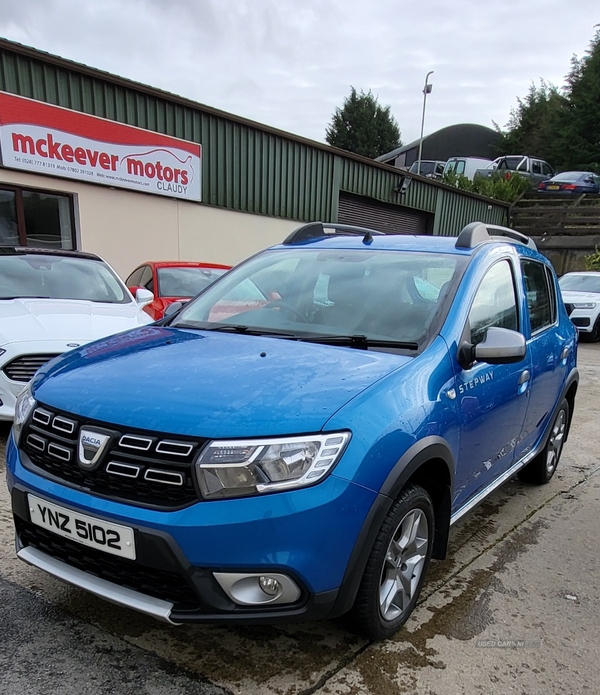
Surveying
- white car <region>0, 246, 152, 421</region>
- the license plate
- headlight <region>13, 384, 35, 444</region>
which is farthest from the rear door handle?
white car <region>0, 246, 152, 421</region>

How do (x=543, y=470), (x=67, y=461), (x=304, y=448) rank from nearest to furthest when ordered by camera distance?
1. (x=304, y=448)
2. (x=67, y=461)
3. (x=543, y=470)

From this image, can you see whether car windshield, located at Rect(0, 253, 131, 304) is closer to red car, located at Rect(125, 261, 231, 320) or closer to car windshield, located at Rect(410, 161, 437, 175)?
red car, located at Rect(125, 261, 231, 320)

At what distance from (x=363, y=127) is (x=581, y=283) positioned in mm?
40985

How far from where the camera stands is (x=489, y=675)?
2082 millimetres

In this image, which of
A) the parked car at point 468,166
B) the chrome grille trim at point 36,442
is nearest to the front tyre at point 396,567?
the chrome grille trim at point 36,442

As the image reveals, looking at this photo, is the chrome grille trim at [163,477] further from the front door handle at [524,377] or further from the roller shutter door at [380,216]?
the roller shutter door at [380,216]

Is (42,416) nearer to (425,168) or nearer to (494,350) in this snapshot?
(494,350)

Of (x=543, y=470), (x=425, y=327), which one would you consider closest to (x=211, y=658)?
(x=425, y=327)

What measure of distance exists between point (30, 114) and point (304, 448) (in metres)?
8.59

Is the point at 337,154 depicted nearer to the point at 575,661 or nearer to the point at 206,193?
the point at 206,193

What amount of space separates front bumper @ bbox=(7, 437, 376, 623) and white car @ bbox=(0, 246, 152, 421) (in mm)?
2482

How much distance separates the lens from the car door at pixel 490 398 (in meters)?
2.50

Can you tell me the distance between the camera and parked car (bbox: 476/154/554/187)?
84.0ft

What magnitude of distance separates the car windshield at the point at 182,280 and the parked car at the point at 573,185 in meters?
21.3
